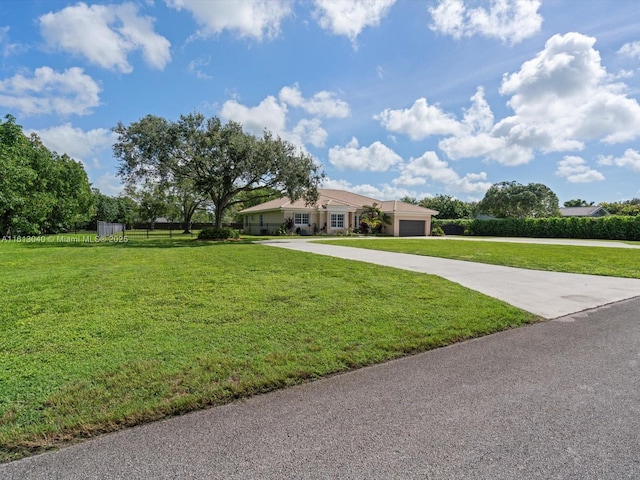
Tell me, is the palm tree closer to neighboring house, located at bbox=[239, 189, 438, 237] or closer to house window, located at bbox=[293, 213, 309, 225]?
neighboring house, located at bbox=[239, 189, 438, 237]

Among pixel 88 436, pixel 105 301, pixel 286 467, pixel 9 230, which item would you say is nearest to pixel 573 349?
pixel 286 467

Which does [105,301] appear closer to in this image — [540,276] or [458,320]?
[458,320]

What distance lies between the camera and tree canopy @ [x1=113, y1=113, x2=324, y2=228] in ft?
63.5

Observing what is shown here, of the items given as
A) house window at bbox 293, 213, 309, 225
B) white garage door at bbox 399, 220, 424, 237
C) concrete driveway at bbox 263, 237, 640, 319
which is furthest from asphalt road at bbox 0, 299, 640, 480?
white garage door at bbox 399, 220, 424, 237

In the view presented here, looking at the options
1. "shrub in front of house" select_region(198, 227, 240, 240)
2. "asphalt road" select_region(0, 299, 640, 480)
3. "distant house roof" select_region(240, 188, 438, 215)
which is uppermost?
"distant house roof" select_region(240, 188, 438, 215)

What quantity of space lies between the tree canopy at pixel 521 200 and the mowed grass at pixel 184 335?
45069mm

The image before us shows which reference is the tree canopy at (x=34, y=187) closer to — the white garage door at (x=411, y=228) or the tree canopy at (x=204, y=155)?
the tree canopy at (x=204, y=155)

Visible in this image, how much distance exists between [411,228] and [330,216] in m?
8.77

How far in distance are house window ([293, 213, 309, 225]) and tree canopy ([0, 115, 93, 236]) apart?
61.1 feet

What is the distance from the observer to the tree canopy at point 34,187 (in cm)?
2070

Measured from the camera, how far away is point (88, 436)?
2.36m

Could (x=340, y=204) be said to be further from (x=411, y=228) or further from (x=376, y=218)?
(x=411, y=228)

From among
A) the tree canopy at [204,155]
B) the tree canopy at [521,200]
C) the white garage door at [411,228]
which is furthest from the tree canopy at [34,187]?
the tree canopy at [521,200]

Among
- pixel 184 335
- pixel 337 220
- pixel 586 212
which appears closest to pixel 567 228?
pixel 337 220
